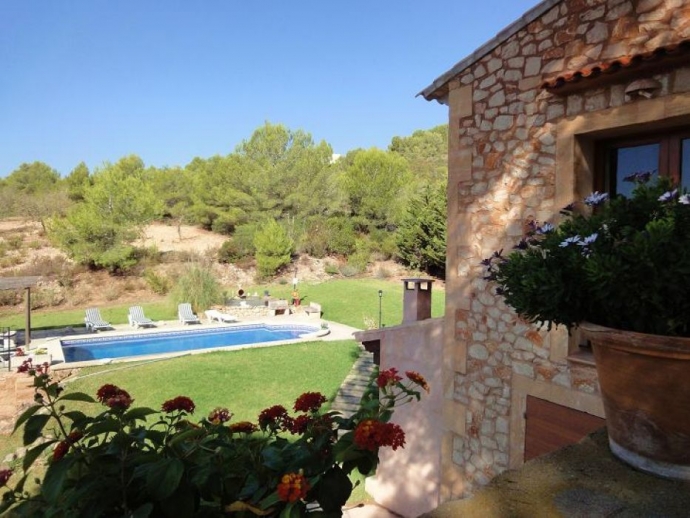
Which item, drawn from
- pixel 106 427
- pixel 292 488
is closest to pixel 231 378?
pixel 106 427

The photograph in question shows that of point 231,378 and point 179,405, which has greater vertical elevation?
point 179,405

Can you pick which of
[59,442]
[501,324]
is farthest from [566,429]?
[59,442]

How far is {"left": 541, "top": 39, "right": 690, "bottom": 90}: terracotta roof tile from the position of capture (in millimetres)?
2914

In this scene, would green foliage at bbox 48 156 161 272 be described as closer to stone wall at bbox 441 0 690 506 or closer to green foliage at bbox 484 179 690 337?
stone wall at bbox 441 0 690 506

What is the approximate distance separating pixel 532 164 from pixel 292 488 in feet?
11.5

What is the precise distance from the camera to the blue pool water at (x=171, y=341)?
13445 mm

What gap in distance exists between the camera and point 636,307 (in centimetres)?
134

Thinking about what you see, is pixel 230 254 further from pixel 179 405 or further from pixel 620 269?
pixel 620 269

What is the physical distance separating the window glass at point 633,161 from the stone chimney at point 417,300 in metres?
2.51

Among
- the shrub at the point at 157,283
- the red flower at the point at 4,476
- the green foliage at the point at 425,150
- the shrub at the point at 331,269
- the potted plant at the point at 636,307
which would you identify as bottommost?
the shrub at the point at 157,283

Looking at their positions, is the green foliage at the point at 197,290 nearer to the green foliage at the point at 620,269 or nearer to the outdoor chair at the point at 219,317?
the outdoor chair at the point at 219,317

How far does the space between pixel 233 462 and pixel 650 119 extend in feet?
10.9

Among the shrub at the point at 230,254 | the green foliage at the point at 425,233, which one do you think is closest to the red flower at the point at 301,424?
the green foliage at the point at 425,233

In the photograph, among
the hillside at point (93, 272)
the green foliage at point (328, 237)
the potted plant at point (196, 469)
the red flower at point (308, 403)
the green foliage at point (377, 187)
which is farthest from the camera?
the green foliage at point (377, 187)
